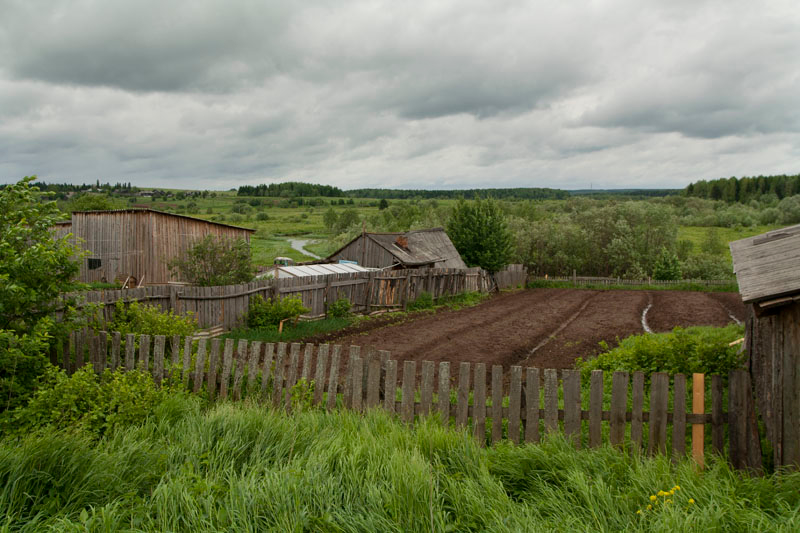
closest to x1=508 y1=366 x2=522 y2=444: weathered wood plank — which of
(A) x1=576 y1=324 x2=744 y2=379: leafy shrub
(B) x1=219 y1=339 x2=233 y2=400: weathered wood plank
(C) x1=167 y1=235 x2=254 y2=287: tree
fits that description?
(A) x1=576 y1=324 x2=744 y2=379: leafy shrub

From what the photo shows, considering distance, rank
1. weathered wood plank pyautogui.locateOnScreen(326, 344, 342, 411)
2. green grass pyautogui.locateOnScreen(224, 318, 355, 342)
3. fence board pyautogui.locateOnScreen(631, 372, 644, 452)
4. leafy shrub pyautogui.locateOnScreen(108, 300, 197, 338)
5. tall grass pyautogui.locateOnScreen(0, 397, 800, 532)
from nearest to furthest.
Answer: tall grass pyautogui.locateOnScreen(0, 397, 800, 532)
fence board pyautogui.locateOnScreen(631, 372, 644, 452)
weathered wood plank pyautogui.locateOnScreen(326, 344, 342, 411)
leafy shrub pyautogui.locateOnScreen(108, 300, 197, 338)
green grass pyautogui.locateOnScreen(224, 318, 355, 342)

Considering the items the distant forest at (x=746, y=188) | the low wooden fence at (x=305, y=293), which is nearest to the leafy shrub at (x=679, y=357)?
the low wooden fence at (x=305, y=293)

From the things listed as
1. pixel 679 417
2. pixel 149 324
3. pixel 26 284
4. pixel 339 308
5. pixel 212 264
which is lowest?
pixel 339 308

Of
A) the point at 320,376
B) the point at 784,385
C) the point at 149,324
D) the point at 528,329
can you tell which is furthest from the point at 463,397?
the point at 528,329

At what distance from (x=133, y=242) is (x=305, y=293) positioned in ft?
44.0

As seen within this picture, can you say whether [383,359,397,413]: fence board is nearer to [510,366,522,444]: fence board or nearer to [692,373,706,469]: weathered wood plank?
[510,366,522,444]: fence board

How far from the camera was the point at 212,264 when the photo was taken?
52.0 feet

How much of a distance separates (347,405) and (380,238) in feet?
82.9

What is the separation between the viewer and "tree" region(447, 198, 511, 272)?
38406mm

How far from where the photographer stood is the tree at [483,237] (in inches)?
1512

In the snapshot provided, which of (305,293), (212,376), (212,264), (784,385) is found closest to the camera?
(784,385)

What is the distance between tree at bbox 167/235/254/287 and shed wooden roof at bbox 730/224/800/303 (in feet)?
43.8

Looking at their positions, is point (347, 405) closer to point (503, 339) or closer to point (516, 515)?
point (516, 515)

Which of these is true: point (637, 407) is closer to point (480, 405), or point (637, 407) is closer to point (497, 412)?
point (497, 412)
